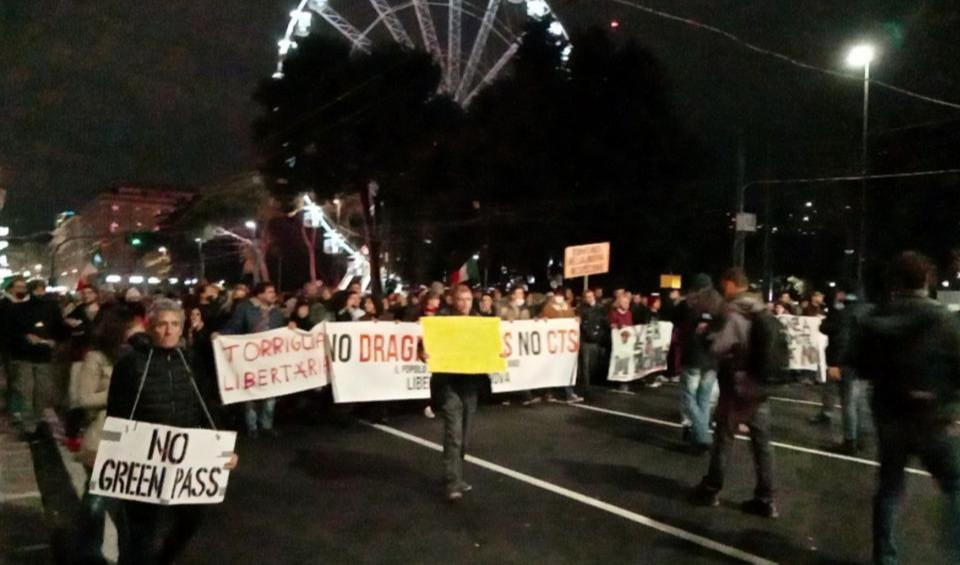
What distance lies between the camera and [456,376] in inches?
275

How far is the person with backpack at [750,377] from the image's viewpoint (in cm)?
633

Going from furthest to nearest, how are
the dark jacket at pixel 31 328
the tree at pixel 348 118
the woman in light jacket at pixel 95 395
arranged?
1. the tree at pixel 348 118
2. the dark jacket at pixel 31 328
3. the woman in light jacket at pixel 95 395

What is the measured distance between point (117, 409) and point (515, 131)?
28206mm

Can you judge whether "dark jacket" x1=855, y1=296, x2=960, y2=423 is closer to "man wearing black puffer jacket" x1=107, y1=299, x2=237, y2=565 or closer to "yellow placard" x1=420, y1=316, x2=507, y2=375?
"yellow placard" x1=420, y1=316, x2=507, y2=375

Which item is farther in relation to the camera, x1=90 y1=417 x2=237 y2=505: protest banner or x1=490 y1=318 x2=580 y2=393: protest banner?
x1=490 y1=318 x2=580 y2=393: protest banner

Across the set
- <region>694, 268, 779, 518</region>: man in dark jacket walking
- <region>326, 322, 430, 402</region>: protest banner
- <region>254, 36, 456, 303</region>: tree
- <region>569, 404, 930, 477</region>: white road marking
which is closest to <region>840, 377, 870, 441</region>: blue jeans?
<region>569, 404, 930, 477</region>: white road marking

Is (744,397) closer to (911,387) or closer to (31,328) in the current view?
(911,387)

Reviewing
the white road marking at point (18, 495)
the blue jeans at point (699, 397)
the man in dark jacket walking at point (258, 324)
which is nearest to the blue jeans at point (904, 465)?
the blue jeans at point (699, 397)

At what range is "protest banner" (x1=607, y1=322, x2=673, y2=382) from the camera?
44.1 ft

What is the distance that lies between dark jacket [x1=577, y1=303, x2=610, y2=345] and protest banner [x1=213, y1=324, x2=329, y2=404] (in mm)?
3994

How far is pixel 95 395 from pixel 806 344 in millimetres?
12536

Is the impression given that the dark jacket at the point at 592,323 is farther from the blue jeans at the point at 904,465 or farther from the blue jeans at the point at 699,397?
the blue jeans at the point at 904,465

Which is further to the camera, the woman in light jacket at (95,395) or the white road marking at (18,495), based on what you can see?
the white road marking at (18,495)

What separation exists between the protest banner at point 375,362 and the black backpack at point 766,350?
189 inches
